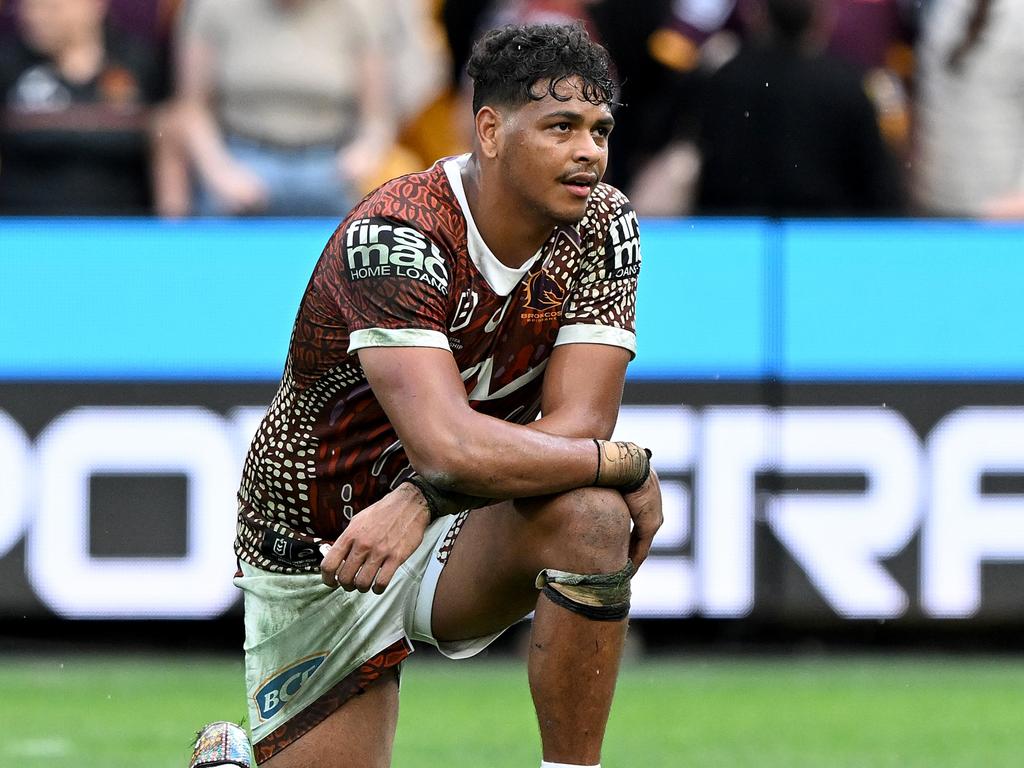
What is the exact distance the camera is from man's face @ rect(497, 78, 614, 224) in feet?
14.3

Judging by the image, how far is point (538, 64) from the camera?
4.36 meters

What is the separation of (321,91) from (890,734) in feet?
13.2

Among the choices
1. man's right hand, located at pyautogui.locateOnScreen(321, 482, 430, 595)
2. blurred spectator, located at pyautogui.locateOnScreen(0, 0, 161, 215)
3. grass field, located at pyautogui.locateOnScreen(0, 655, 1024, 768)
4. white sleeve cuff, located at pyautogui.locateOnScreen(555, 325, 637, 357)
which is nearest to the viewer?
man's right hand, located at pyautogui.locateOnScreen(321, 482, 430, 595)

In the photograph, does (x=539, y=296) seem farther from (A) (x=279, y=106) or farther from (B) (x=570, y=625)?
(A) (x=279, y=106)

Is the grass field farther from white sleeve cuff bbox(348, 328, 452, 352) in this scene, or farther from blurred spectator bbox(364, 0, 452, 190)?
blurred spectator bbox(364, 0, 452, 190)

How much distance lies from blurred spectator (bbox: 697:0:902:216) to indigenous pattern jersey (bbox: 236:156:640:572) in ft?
14.0

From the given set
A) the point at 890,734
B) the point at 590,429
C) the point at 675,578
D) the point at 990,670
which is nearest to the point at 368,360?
the point at 590,429

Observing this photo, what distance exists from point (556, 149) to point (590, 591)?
38.3 inches

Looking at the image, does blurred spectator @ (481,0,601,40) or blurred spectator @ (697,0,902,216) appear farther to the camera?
blurred spectator @ (481,0,601,40)

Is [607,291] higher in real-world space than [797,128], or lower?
lower

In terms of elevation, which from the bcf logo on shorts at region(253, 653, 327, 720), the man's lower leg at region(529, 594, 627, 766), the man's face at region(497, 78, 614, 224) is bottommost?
the bcf logo on shorts at region(253, 653, 327, 720)

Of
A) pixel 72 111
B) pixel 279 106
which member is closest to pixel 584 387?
pixel 279 106

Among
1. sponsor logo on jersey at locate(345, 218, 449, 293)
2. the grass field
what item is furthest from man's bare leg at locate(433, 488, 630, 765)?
the grass field

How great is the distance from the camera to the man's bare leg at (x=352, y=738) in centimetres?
475
